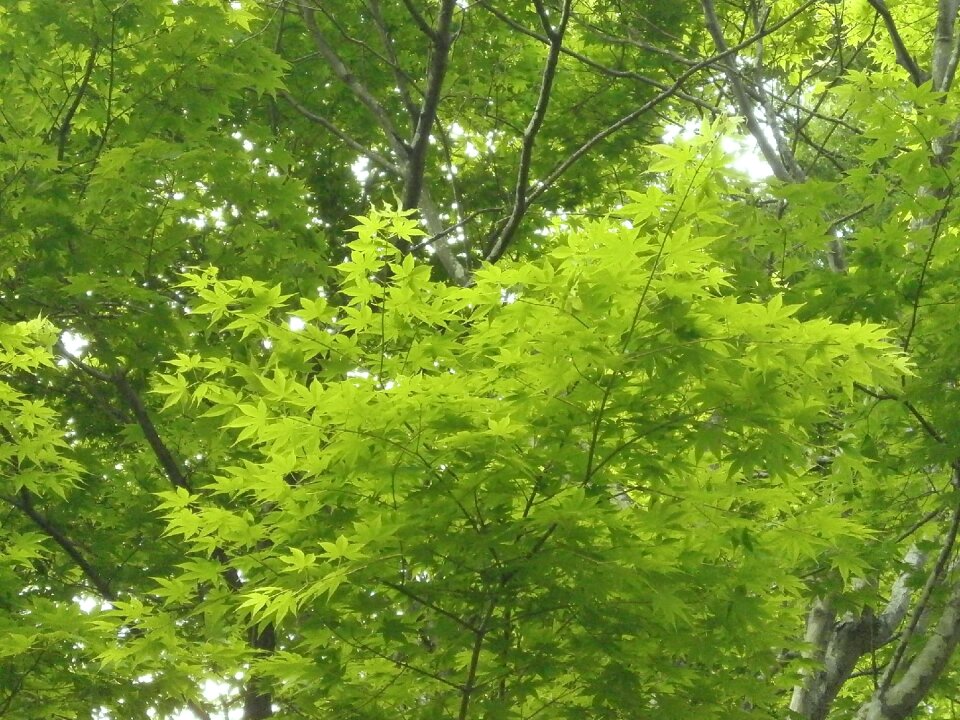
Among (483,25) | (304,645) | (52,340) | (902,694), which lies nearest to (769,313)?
(304,645)

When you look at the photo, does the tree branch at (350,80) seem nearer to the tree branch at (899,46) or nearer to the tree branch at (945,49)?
the tree branch at (899,46)

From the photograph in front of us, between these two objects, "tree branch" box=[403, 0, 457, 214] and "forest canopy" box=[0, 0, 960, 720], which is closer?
"forest canopy" box=[0, 0, 960, 720]

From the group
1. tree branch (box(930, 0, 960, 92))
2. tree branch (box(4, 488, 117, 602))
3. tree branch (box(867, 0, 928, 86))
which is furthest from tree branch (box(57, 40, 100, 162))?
tree branch (box(930, 0, 960, 92))

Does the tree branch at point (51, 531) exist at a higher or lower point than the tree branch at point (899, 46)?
lower

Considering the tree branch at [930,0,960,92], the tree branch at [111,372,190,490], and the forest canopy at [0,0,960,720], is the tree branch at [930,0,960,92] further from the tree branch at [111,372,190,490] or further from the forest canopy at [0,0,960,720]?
the tree branch at [111,372,190,490]

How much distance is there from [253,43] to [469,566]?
170 inches

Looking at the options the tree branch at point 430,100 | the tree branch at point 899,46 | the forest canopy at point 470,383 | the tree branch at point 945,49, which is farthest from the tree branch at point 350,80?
the tree branch at point 945,49

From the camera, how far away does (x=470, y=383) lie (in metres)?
3.63

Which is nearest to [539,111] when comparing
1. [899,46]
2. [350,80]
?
[350,80]

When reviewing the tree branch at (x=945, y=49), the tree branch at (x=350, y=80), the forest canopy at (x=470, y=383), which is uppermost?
the tree branch at (x=350, y=80)

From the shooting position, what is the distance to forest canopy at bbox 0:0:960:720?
347 centimetres

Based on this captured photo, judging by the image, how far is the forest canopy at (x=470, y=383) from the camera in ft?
11.4

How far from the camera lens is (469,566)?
359 cm

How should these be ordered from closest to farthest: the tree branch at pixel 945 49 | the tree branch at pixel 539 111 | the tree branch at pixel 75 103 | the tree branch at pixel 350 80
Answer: the tree branch at pixel 539 111, the tree branch at pixel 75 103, the tree branch at pixel 945 49, the tree branch at pixel 350 80
